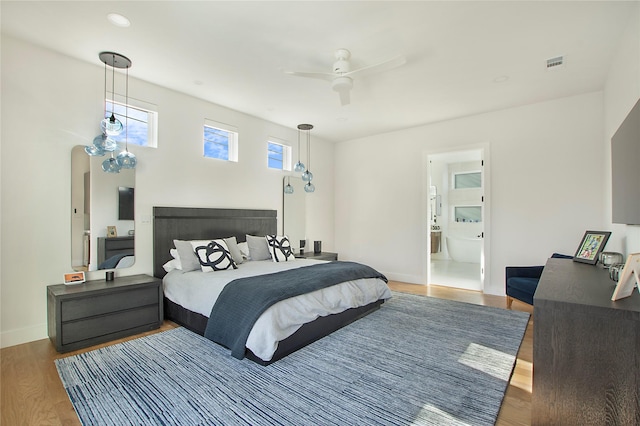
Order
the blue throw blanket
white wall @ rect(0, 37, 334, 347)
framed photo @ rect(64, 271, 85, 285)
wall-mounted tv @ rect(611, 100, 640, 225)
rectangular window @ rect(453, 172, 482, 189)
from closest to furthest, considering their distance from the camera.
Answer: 1. wall-mounted tv @ rect(611, 100, 640, 225)
2. the blue throw blanket
3. white wall @ rect(0, 37, 334, 347)
4. framed photo @ rect(64, 271, 85, 285)
5. rectangular window @ rect(453, 172, 482, 189)

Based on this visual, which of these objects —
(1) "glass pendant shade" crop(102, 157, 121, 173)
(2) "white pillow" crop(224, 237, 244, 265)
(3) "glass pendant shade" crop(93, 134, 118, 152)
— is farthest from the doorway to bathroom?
(3) "glass pendant shade" crop(93, 134, 118, 152)

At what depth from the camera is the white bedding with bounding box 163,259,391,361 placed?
2557mm

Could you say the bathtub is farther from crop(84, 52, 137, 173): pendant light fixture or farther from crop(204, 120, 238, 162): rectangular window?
crop(84, 52, 137, 173): pendant light fixture

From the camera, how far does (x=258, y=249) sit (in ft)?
15.0

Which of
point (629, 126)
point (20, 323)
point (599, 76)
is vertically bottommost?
point (20, 323)

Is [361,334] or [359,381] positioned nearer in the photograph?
[359,381]

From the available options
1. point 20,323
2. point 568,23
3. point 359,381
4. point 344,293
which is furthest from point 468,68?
point 20,323

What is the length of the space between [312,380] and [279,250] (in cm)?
238

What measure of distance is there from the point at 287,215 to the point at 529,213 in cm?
405

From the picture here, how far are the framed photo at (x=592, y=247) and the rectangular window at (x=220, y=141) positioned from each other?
468 centimetres

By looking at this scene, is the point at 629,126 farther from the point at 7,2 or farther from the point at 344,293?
the point at 7,2

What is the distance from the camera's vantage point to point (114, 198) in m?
3.66

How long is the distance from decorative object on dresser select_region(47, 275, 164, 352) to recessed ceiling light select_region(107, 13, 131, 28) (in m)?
2.52

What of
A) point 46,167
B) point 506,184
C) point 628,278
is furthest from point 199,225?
point 506,184
